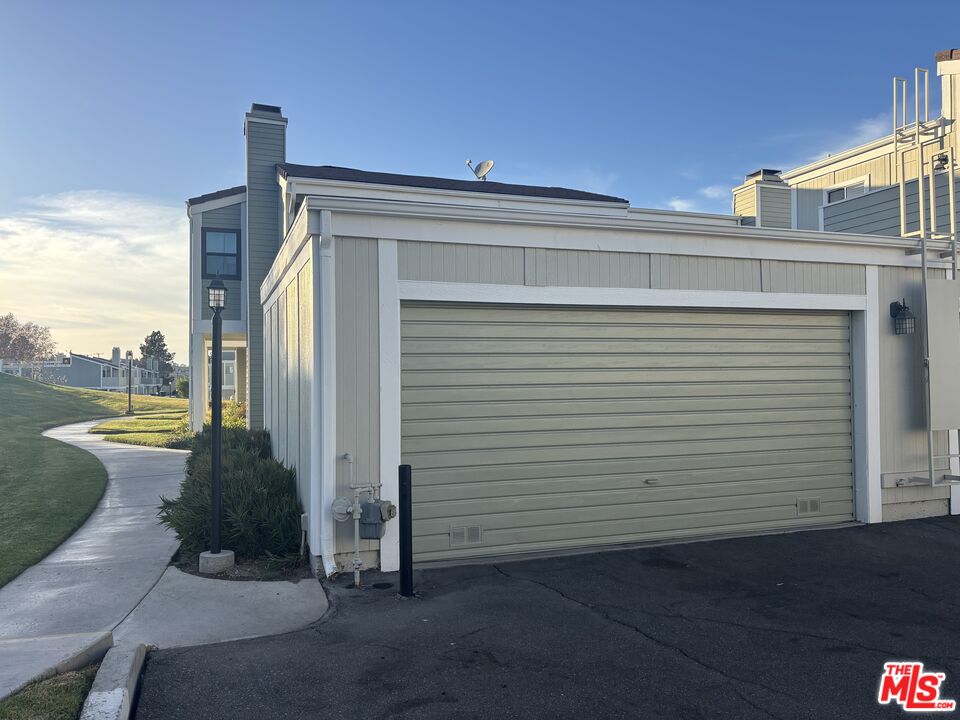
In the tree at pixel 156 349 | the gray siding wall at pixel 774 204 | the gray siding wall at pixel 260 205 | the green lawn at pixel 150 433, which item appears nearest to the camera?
the gray siding wall at pixel 774 204

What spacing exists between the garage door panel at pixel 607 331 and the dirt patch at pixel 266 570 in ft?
7.91

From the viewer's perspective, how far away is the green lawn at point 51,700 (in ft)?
11.2

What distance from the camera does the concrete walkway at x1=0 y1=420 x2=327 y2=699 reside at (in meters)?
4.27

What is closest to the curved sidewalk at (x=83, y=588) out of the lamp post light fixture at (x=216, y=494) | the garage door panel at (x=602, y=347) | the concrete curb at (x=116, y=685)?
the concrete curb at (x=116, y=685)

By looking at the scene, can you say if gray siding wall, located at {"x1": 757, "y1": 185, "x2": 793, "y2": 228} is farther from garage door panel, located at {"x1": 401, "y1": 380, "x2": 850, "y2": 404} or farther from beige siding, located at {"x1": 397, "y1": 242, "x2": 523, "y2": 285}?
beige siding, located at {"x1": 397, "y1": 242, "x2": 523, "y2": 285}

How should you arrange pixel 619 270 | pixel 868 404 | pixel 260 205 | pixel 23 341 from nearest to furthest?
1. pixel 619 270
2. pixel 868 404
3. pixel 260 205
4. pixel 23 341

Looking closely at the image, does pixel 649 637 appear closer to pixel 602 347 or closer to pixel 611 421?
pixel 611 421

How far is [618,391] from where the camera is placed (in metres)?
7.54

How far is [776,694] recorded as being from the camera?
12.8ft

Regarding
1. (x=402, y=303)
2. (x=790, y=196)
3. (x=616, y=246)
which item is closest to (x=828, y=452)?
(x=616, y=246)

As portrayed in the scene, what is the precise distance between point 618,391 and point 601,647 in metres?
3.39

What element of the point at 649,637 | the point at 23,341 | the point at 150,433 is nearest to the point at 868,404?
the point at 649,637

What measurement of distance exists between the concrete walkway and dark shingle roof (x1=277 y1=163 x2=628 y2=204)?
8.51 meters

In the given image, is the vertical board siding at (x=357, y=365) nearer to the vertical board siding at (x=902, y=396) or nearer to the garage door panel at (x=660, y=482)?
the garage door panel at (x=660, y=482)
